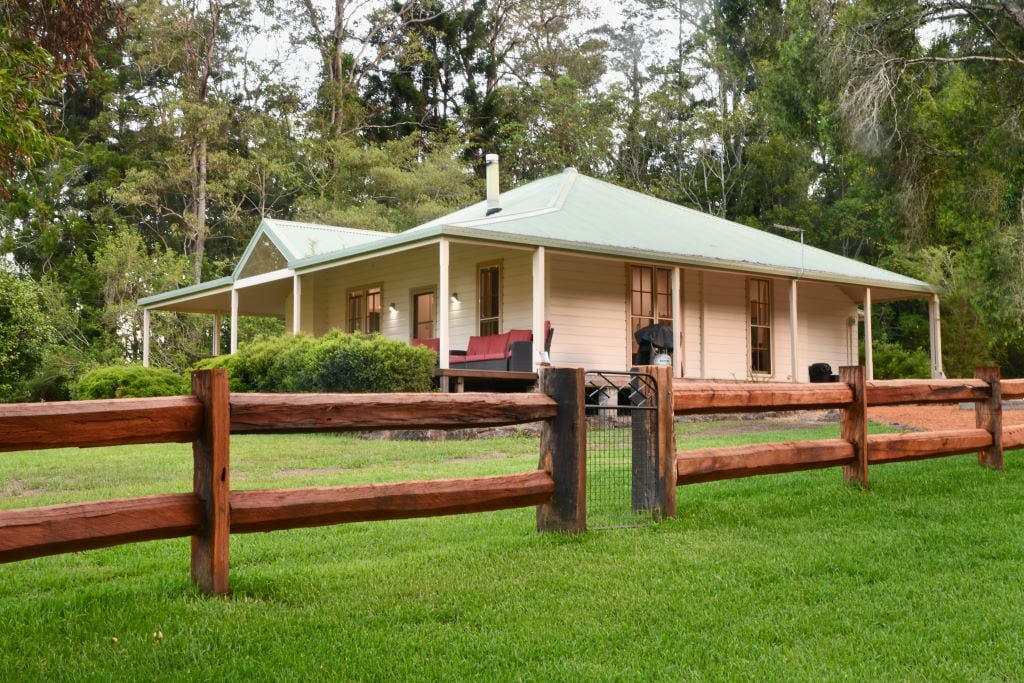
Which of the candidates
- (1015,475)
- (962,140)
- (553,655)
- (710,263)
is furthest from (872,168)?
A: (553,655)

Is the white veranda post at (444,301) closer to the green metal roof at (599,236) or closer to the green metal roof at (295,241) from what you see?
the green metal roof at (599,236)

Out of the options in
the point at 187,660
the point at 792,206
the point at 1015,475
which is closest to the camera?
the point at 187,660

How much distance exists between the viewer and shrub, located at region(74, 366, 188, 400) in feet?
65.5

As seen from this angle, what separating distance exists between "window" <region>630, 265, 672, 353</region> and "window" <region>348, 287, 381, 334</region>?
626 centimetres

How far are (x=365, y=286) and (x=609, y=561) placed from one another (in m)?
18.5

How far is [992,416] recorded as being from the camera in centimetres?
976

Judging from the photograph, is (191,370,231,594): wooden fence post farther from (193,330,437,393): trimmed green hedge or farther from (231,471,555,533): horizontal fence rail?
(193,330,437,393): trimmed green hedge

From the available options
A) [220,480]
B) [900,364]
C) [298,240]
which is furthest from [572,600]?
[900,364]

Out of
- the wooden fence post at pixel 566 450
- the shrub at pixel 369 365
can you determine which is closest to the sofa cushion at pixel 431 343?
the shrub at pixel 369 365

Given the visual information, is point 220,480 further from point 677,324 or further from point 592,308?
point 677,324

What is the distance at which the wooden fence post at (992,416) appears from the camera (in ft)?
31.7

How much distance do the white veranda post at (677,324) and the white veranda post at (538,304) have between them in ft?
10.4

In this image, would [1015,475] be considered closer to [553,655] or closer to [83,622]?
[553,655]

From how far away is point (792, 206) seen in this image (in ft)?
134
